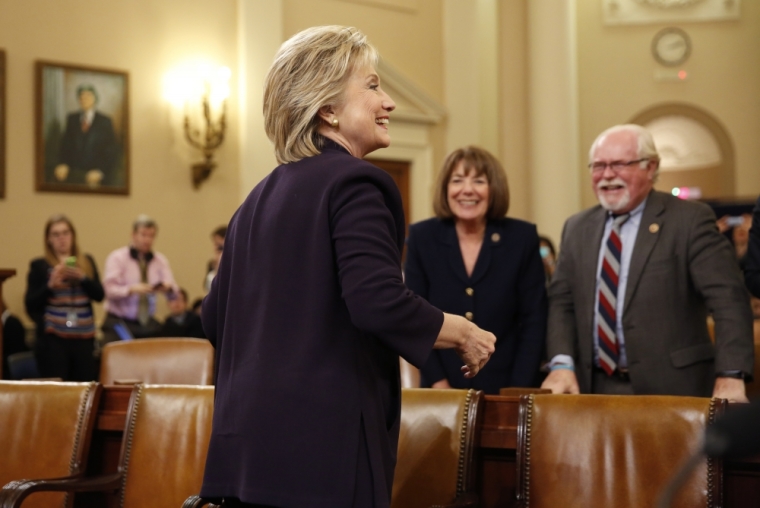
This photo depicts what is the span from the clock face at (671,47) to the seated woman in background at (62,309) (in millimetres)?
8201

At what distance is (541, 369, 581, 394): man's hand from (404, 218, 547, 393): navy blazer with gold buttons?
0.27m

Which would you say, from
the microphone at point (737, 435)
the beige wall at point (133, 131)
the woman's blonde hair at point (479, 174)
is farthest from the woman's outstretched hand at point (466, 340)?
the beige wall at point (133, 131)

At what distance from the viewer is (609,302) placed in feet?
10.1

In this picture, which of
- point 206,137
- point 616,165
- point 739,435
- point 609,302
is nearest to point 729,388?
point 609,302

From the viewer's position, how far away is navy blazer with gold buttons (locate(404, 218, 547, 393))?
3.32 m

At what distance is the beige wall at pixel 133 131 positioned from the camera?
23.1 feet

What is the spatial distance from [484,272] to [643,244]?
577 mm

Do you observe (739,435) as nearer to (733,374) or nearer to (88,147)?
(733,374)

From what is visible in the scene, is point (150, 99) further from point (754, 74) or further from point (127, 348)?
point (754, 74)

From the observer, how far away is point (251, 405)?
1.76 m

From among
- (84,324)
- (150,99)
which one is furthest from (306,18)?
(84,324)

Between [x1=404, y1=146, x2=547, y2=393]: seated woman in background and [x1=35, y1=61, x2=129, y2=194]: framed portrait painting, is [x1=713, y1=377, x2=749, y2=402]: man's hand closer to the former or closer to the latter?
[x1=404, y1=146, x2=547, y2=393]: seated woman in background

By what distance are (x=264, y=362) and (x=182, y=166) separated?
20.7ft

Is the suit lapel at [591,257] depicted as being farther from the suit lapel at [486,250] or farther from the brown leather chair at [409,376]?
the brown leather chair at [409,376]
